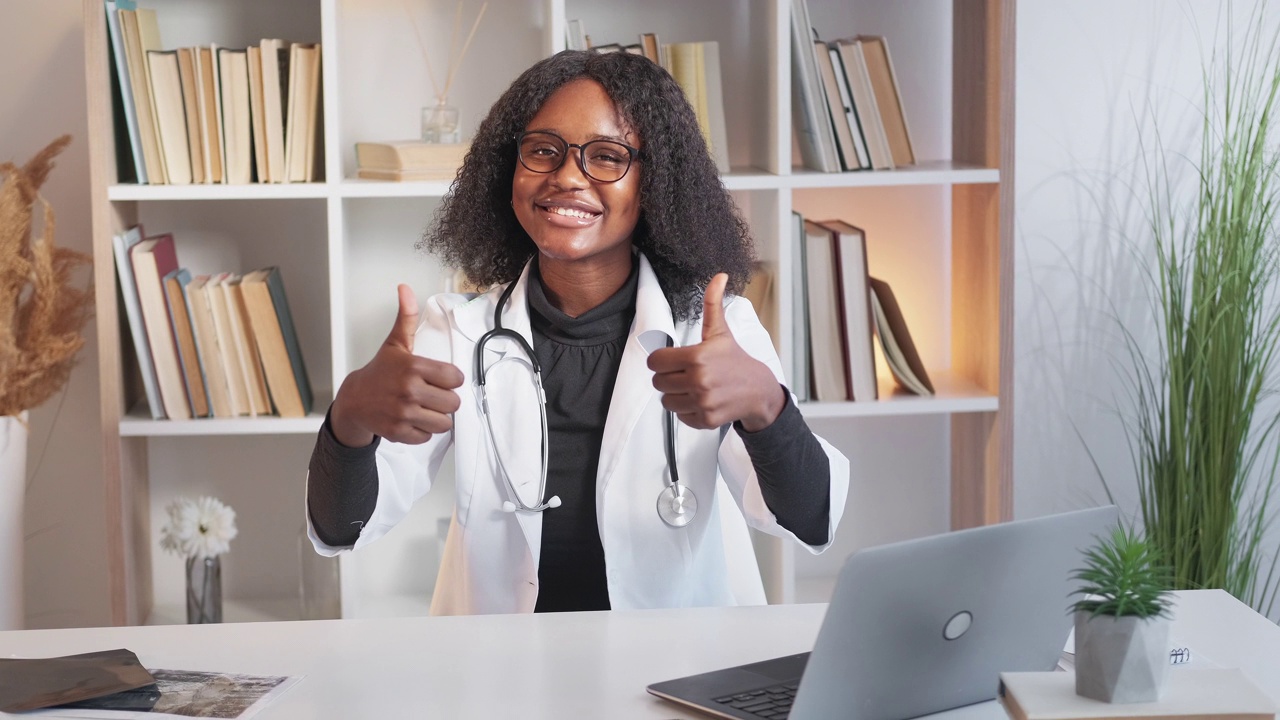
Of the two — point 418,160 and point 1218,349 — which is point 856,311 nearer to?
point 1218,349

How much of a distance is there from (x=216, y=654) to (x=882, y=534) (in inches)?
73.0

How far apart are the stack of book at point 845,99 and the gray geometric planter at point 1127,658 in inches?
63.1

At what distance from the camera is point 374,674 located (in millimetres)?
1178

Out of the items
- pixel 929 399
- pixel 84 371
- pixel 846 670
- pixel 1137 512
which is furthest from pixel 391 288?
pixel 846 670

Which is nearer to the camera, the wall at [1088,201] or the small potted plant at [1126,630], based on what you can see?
the small potted plant at [1126,630]

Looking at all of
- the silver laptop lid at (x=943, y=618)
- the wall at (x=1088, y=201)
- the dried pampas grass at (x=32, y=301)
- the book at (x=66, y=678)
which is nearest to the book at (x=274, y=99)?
the dried pampas grass at (x=32, y=301)

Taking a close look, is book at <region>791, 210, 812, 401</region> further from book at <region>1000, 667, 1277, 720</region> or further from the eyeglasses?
book at <region>1000, 667, 1277, 720</region>

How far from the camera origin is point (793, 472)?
4.85 ft

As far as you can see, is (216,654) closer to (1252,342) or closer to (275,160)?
(275,160)

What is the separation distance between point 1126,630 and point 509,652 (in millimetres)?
587

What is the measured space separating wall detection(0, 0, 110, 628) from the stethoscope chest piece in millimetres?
1484

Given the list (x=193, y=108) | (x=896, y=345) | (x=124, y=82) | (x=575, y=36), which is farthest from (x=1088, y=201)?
(x=124, y=82)

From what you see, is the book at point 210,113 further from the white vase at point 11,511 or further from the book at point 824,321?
the book at point 824,321

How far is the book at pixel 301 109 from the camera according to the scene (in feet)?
7.61
